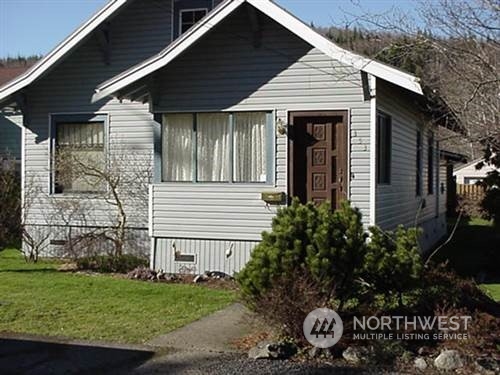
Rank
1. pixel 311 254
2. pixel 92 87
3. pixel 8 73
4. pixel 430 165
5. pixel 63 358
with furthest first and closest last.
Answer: pixel 8 73 < pixel 430 165 < pixel 92 87 < pixel 311 254 < pixel 63 358

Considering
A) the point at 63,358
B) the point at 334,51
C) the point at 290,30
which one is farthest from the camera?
the point at 290,30

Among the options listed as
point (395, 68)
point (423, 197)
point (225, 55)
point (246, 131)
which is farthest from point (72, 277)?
point (423, 197)

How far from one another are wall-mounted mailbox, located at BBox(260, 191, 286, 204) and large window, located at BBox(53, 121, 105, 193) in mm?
4257

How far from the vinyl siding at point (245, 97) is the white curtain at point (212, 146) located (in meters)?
0.22

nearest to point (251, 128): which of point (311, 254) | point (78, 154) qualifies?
point (78, 154)

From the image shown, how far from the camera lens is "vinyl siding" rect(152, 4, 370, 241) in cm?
1191

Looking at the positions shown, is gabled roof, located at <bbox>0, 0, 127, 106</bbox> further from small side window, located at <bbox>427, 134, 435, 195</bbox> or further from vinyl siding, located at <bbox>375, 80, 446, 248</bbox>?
small side window, located at <bbox>427, 134, 435, 195</bbox>

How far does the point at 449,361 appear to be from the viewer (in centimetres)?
669

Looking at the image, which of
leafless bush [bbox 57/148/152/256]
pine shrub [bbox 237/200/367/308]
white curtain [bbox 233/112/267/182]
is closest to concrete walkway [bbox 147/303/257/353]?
pine shrub [bbox 237/200/367/308]

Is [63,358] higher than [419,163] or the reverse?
the reverse

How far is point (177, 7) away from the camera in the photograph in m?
15.2

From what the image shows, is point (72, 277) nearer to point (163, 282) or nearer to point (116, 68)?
point (163, 282)

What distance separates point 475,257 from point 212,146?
8133mm

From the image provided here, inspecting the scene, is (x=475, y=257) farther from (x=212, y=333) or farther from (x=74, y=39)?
(x=74, y=39)
